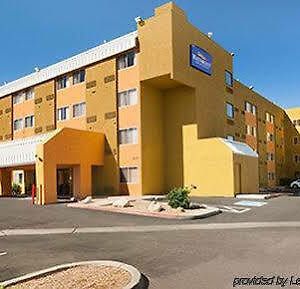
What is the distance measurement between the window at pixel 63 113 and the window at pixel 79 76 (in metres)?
2.85

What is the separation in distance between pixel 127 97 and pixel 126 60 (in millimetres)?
3229

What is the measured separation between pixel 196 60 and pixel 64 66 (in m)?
13.5

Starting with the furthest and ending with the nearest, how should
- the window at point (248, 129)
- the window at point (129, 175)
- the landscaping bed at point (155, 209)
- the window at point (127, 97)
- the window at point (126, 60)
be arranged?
the window at point (248, 129), the window at point (126, 60), the window at point (127, 97), the window at point (129, 175), the landscaping bed at point (155, 209)

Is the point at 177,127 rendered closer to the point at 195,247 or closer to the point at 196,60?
the point at 196,60

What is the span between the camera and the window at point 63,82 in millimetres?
39509

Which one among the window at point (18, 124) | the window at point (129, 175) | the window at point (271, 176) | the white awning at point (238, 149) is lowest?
the window at point (271, 176)

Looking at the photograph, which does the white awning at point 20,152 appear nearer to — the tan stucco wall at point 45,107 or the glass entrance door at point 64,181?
the tan stucco wall at point 45,107

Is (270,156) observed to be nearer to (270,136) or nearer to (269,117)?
(270,136)

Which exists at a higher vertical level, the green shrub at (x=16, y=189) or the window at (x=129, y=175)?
the window at (x=129, y=175)

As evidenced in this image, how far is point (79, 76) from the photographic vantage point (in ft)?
126

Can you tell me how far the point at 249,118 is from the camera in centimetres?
5150

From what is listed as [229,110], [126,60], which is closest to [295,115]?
[229,110]

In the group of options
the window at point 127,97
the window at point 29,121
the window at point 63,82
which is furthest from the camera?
the window at point 29,121

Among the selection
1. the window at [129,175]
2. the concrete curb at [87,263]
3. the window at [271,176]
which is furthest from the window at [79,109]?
the window at [271,176]
